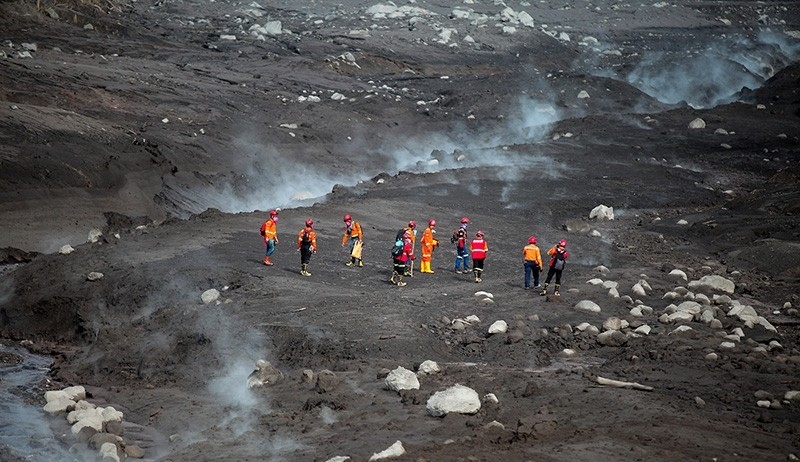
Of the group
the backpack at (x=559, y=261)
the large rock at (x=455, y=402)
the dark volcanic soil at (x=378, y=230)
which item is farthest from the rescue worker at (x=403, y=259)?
the large rock at (x=455, y=402)

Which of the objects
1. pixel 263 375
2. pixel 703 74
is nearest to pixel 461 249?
pixel 263 375

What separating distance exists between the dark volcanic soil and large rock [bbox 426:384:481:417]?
0.17 m

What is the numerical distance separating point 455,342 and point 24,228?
14.3 metres

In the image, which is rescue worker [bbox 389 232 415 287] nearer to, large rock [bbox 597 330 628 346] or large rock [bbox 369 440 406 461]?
large rock [bbox 597 330 628 346]

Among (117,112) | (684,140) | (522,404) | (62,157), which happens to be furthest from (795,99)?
(522,404)

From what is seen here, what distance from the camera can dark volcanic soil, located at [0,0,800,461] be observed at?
44.3 ft

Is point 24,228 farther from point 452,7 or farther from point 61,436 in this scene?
point 452,7

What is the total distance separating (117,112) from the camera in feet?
118

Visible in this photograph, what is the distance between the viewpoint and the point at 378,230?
26.2 m

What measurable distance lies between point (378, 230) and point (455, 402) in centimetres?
1349

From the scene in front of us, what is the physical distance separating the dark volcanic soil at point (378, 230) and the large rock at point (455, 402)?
0.17 meters

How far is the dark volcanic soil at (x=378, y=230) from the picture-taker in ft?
44.3

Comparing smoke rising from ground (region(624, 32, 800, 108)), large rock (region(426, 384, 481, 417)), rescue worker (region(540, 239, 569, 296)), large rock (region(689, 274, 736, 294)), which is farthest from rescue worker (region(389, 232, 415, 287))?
smoke rising from ground (region(624, 32, 800, 108))

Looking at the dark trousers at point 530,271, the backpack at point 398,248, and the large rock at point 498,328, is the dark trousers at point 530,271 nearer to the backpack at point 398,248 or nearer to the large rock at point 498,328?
the backpack at point 398,248
